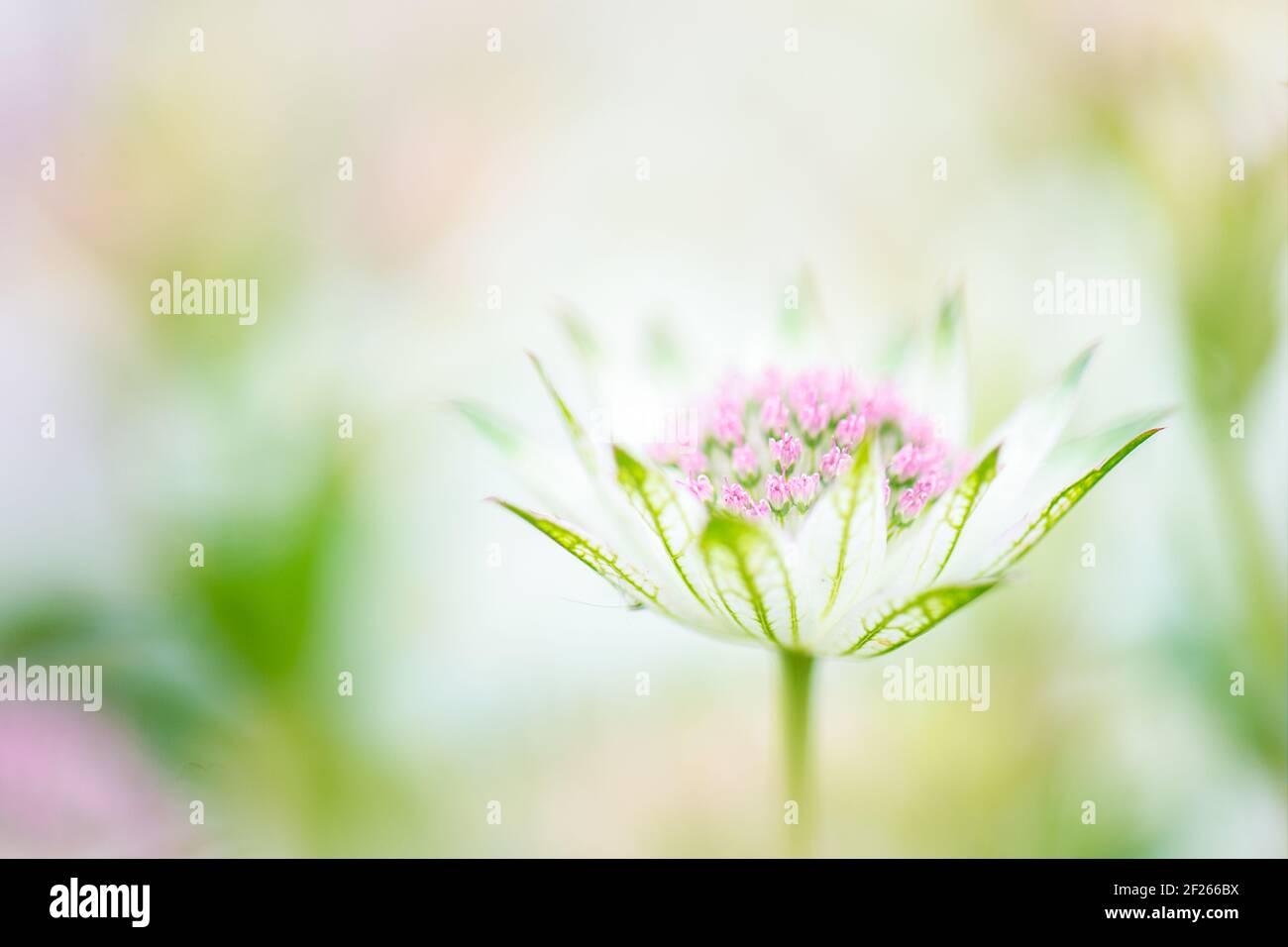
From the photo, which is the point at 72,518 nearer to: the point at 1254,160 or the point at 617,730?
the point at 617,730

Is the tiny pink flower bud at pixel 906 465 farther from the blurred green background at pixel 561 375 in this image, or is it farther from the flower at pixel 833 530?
the blurred green background at pixel 561 375

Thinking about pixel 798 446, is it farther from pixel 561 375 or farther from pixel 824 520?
pixel 561 375

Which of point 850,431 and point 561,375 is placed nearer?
point 850,431

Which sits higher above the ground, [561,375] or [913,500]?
[561,375]

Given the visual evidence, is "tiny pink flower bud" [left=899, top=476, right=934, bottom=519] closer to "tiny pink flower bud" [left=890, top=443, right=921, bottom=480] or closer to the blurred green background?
"tiny pink flower bud" [left=890, top=443, right=921, bottom=480]

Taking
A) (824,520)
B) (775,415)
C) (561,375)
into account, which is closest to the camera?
(824,520)

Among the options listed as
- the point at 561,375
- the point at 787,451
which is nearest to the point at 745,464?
the point at 787,451
